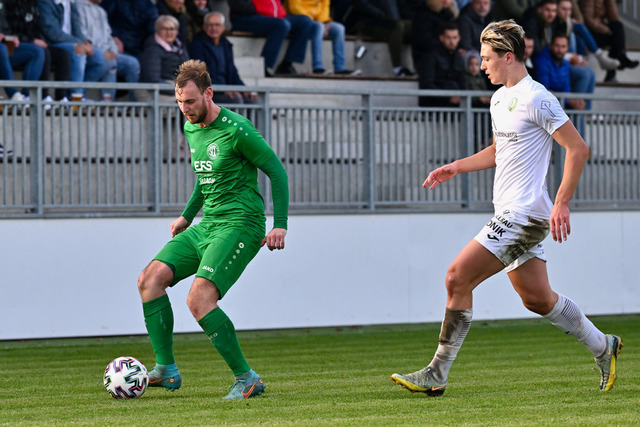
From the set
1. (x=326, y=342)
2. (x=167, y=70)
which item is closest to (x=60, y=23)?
(x=167, y=70)

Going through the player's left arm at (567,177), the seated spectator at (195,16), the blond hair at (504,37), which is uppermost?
the seated spectator at (195,16)

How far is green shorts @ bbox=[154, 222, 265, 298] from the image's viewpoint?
6637mm

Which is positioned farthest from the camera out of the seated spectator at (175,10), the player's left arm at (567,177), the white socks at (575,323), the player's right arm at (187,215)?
the seated spectator at (175,10)

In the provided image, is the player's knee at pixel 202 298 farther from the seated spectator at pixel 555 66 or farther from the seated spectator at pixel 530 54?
the seated spectator at pixel 530 54

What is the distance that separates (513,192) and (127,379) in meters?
2.58

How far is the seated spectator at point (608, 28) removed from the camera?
60.8ft

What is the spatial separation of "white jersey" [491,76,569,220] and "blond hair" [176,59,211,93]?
5.83ft

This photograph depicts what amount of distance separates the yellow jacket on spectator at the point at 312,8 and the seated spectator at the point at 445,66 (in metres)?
1.89

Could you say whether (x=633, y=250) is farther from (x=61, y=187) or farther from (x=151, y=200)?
(x=61, y=187)

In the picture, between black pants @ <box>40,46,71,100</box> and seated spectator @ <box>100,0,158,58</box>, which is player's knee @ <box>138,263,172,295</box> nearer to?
black pants @ <box>40,46,71,100</box>

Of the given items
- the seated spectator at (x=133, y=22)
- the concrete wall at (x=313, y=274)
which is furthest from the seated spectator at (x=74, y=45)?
the concrete wall at (x=313, y=274)

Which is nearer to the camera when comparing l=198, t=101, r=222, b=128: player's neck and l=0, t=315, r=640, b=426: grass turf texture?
l=0, t=315, r=640, b=426: grass turf texture

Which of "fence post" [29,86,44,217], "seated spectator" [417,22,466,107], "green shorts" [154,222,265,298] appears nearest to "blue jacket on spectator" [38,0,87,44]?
"fence post" [29,86,44,217]

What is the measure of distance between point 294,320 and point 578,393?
5765 mm
